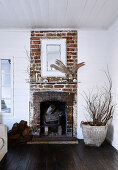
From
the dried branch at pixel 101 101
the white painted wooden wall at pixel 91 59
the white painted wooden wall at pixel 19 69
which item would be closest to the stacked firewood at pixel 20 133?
the white painted wooden wall at pixel 19 69

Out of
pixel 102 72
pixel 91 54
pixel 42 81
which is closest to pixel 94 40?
pixel 91 54

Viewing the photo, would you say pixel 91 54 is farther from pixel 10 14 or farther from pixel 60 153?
pixel 60 153

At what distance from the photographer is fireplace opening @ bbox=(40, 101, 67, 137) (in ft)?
13.0

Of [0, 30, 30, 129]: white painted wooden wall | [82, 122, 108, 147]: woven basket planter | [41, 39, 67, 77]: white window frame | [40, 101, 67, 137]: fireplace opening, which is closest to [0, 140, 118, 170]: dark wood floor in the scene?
[82, 122, 108, 147]: woven basket planter

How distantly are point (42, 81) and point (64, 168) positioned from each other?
76.2 inches

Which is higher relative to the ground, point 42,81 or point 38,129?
point 42,81

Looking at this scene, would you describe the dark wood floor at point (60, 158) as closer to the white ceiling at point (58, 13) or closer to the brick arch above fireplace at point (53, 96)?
the brick arch above fireplace at point (53, 96)

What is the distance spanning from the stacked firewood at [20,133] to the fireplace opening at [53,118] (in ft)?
1.32

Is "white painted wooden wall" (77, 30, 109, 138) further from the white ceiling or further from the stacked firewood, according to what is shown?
the stacked firewood

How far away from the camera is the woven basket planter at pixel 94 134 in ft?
11.0

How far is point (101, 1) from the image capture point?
268 cm

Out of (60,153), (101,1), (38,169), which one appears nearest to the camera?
(38,169)

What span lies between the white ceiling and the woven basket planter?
7.05 ft

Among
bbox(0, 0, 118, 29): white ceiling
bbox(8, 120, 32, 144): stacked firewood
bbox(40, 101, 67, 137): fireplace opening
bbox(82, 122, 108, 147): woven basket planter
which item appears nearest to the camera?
bbox(0, 0, 118, 29): white ceiling
